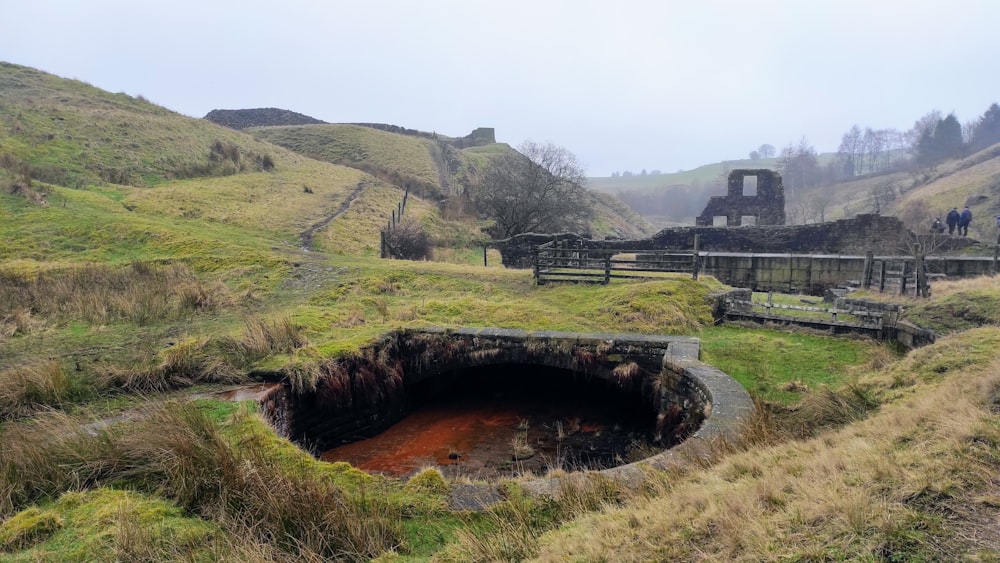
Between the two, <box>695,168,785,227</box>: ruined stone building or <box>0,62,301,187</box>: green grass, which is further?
<box>695,168,785,227</box>: ruined stone building

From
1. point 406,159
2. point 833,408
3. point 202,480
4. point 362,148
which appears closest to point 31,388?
point 202,480

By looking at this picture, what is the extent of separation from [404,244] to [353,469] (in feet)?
56.2

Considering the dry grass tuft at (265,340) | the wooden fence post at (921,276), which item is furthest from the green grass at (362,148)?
the wooden fence post at (921,276)

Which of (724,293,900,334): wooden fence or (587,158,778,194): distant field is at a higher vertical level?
(587,158,778,194): distant field

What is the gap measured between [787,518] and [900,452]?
1.19 meters

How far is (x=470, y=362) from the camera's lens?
9.97 metres

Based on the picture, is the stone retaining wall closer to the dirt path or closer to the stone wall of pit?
the stone wall of pit

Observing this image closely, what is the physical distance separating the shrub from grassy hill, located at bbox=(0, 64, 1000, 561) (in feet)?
17.7

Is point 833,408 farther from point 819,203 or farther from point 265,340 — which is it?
point 819,203

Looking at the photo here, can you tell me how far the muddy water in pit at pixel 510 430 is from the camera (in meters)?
7.67

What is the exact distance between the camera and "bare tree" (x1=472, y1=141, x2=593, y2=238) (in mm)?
28312

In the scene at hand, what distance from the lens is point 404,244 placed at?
21.7m

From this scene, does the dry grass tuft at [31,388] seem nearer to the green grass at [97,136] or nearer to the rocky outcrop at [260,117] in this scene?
the green grass at [97,136]

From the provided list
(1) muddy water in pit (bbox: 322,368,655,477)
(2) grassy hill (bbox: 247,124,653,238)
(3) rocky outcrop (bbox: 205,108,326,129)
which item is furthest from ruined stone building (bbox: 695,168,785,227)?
(3) rocky outcrop (bbox: 205,108,326,129)
